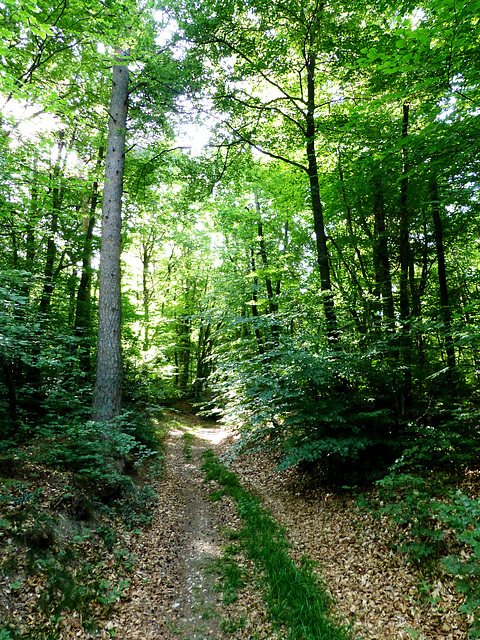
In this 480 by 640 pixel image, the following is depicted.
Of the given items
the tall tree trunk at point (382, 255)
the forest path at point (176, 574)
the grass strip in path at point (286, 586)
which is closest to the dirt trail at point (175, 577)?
the forest path at point (176, 574)

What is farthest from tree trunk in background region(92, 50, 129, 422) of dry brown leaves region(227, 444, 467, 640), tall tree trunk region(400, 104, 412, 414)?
tall tree trunk region(400, 104, 412, 414)

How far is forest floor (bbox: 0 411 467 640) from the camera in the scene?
3.43 metres

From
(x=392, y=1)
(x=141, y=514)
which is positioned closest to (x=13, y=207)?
(x=141, y=514)

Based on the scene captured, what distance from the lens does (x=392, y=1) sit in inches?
233

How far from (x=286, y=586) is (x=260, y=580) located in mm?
429

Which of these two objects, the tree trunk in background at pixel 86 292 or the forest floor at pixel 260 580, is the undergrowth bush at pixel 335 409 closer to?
the forest floor at pixel 260 580

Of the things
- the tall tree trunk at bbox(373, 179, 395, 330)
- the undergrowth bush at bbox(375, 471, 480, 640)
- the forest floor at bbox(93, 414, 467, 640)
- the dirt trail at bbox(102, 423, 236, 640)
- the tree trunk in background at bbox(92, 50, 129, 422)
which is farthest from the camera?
the tall tree trunk at bbox(373, 179, 395, 330)

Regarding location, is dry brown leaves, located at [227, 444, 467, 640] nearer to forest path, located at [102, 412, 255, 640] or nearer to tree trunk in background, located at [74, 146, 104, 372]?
forest path, located at [102, 412, 255, 640]

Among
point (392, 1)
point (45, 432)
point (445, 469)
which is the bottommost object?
point (445, 469)

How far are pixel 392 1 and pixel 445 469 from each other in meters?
8.84

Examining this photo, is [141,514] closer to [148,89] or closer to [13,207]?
[13,207]

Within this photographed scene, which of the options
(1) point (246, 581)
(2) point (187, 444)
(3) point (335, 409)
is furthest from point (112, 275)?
(2) point (187, 444)

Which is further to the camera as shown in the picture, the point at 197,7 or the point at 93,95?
the point at 93,95

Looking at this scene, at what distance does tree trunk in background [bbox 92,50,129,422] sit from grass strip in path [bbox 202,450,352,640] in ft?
12.3
